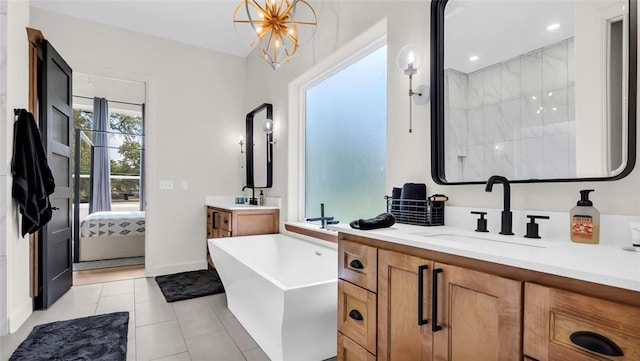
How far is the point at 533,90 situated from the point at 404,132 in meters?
0.73

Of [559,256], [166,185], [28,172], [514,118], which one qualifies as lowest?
[559,256]

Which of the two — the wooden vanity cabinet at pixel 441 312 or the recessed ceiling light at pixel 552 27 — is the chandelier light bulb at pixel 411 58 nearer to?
the recessed ceiling light at pixel 552 27

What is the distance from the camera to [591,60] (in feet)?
3.77

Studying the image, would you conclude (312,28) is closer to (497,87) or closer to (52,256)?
(497,87)

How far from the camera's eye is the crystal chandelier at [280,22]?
2.55m

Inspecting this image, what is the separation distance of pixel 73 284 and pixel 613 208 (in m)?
4.56

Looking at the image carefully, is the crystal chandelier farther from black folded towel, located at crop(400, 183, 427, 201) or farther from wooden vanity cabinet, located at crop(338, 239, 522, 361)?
wooden vanity cabinet, located at crop(338, 239, 522, 361)

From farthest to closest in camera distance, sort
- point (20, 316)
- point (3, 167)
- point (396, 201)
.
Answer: point (20, 316) → point (3, 167) → point (396, 201)

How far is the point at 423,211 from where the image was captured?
1.61 metres

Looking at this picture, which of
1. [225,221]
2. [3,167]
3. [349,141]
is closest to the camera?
[3,167]

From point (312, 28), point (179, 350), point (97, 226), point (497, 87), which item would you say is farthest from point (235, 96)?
point (497, 87)

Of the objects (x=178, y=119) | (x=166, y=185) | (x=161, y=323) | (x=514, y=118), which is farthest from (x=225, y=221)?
(x=514, y=118)

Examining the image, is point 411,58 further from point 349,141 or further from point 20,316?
point 20,316

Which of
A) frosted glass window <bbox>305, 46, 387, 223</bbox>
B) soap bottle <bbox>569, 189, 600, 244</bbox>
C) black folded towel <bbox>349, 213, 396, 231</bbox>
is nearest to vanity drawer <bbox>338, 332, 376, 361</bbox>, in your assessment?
black folded towel <bbox>349, 213, 396, 231</bbox>
